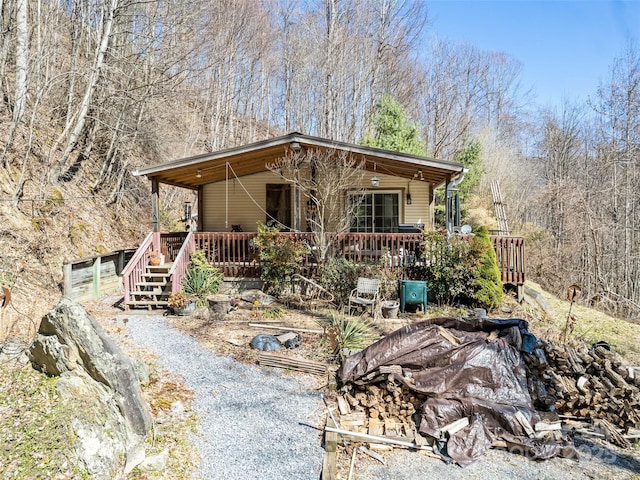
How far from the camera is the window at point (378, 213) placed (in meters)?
12.2

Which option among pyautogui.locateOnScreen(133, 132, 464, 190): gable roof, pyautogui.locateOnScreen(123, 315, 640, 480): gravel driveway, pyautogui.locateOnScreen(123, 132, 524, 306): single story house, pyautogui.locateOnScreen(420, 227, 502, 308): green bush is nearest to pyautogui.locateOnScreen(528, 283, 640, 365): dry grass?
pyautogui.locateOnScreen(420, 227, 502, 308): green bush

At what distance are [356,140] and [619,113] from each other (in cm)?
1224

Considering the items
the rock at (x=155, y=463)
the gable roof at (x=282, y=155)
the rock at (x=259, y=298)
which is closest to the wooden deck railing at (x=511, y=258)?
the gable roof at (x=282, y=155)

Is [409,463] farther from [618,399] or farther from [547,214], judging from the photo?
[547,214]

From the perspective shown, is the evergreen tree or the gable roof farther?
the evergreen tree

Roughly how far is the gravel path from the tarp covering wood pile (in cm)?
77

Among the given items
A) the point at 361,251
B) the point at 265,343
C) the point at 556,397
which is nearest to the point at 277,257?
the point at 361,251

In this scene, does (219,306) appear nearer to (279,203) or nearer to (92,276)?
(92,276)

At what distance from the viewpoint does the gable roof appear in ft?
30.8

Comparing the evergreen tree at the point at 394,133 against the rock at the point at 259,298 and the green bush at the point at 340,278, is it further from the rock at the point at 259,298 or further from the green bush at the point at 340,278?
→ the rock at the point at 259,298

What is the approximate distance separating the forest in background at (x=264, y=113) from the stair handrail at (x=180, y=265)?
105 inches

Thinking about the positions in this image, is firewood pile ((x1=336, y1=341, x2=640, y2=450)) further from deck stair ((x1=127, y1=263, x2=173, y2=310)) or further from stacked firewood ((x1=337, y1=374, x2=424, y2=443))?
deck stair ((x1=127, y1=263, x2=173, y2=310))

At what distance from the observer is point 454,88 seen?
2542 centimetres

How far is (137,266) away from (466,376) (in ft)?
24.1
